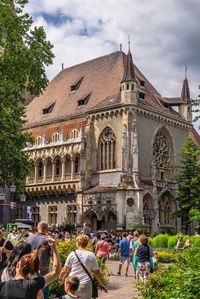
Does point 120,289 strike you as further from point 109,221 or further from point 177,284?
point 109,221

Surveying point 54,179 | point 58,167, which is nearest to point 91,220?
point 54,179

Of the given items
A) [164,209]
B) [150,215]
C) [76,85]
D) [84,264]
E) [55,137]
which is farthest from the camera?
[76,85]

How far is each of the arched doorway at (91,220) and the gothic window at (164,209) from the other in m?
6.43

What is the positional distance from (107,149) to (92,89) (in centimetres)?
762

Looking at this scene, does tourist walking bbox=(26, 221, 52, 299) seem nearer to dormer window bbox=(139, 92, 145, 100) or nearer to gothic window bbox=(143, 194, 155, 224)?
gothic window bbox=(143, 194, 155, 224)

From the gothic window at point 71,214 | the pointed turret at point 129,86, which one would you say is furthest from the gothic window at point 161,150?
the gothic window at point 71,214

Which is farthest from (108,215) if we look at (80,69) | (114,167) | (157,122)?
(80,69)

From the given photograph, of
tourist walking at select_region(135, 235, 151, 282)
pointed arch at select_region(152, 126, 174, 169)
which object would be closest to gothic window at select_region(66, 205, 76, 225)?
pointed arch at select_region(152, 126, 174, 169)

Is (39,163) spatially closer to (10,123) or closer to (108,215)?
(108,215)

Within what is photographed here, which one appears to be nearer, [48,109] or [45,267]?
[45,267]

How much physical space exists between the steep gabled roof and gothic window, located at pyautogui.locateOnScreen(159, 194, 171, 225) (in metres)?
8.60

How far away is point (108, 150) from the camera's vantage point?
47.0 m

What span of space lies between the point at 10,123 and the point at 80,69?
34.4 meters

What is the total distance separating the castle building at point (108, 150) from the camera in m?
44.3
